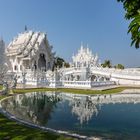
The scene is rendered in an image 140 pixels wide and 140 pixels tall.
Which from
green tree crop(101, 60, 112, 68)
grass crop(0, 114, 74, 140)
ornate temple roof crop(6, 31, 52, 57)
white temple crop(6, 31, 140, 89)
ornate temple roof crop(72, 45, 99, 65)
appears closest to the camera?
grass crop(0, 114, 74, 140)

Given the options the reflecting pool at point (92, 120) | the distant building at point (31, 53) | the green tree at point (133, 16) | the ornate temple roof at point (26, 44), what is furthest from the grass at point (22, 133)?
the ornate temple roof at point (26, 44)

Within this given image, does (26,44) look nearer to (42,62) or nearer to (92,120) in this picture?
(42,62)

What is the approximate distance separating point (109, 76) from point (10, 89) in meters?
21.3

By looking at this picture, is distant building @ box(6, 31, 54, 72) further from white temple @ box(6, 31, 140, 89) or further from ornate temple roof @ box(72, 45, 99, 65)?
ornate temple roof @ box(72, 45, 99, 65)

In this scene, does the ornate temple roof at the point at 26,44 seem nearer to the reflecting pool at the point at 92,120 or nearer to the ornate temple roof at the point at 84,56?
the ornate temple roof at the point at 84,56

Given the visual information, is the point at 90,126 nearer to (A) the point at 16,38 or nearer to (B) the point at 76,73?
(B) the point at 76,73

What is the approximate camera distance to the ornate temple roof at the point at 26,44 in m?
60.7

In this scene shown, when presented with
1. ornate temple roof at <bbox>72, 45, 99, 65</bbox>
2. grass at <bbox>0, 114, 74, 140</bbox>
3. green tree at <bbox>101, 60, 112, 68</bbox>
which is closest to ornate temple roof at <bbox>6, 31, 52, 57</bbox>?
ornate temple roof at <bbox>72, 45, 99, 65</bbox>

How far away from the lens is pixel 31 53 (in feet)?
196

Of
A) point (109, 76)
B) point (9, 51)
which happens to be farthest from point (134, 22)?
point (9, 51)

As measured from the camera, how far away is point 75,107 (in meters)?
19.0

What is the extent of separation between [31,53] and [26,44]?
372cm

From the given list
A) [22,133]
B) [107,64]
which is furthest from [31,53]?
[22,133]

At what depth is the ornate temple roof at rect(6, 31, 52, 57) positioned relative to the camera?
60.7m
